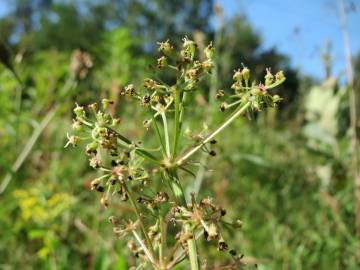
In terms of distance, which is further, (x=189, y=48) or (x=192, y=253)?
(x=189, y=48)

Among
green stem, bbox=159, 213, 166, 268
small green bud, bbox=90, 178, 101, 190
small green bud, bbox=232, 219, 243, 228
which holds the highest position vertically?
small green bud, bbox=232, 219, 243, 228

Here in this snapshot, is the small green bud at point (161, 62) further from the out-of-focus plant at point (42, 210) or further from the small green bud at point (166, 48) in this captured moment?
the out-of-focus plant at point (42, 210)

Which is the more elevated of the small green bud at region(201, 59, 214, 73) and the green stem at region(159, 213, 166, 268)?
the small green bud at region(201, 59, 214, 73)

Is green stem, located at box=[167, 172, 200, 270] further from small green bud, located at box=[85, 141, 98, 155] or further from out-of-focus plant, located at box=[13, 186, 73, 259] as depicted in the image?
out-of-focus plant, located at box=[13, 186, 73, 259]

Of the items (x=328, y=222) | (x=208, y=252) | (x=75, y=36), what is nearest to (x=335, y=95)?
(x=328, y=222)

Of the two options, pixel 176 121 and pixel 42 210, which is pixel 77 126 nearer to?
pixel 176 121

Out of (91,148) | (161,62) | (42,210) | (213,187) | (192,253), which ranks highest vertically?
(213,187)

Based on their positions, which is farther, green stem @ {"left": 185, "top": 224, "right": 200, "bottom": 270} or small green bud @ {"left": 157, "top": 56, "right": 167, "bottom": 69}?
small green bud @ {"left": 157, "top": 56, "right": 167, "bottom": 69}

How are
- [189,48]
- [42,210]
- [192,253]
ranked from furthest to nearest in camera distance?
1. [42,210]
2. [189,48]
3. [192,253]

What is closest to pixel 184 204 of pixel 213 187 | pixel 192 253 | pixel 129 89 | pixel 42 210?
pixel 192 253

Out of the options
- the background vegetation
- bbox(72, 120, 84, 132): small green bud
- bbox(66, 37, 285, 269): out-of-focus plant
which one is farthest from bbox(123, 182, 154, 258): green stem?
the background vegetation

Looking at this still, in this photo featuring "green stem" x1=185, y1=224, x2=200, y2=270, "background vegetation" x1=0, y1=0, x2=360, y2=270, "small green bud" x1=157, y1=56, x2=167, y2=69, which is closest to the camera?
"green stem" x1=185, y1=224, x2=200, y2=270

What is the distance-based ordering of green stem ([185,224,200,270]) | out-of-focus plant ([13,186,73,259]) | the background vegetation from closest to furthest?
green stem ([185,224,200,270]) < the background vegetation < out-of-focus plant ([13,186,73,259])
